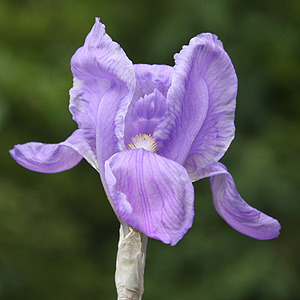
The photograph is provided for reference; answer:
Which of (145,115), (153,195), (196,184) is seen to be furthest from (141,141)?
(196,184)

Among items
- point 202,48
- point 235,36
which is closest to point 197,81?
point 202,48

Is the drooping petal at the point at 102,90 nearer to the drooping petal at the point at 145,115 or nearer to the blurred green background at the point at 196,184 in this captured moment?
the drooping petal at the point at 145,115

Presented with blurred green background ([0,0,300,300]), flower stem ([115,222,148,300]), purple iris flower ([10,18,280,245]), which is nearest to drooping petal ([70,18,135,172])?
purple iris flower ([10,18,280,245])

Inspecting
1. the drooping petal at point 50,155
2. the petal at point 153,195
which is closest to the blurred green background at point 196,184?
the drooping petal at point 50,155

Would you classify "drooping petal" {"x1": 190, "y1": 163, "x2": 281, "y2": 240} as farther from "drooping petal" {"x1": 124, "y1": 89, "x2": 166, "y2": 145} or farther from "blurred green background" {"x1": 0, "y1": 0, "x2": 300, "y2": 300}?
"blurred green background" {"x1": 0, "y1": 0, "x2": 300, "y2": 300}

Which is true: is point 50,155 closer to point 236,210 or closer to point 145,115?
point 145,115

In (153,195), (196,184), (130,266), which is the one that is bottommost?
(196,184)
